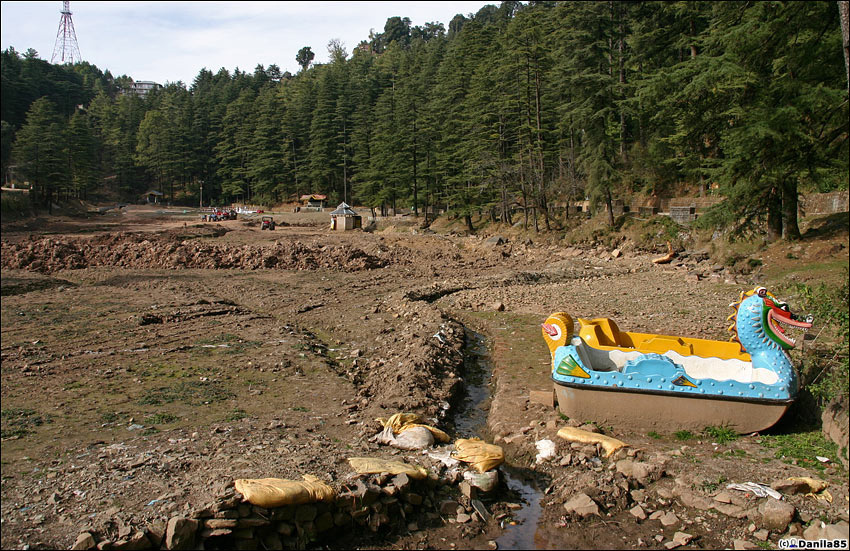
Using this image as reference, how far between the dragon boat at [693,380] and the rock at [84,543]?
593 centimetres

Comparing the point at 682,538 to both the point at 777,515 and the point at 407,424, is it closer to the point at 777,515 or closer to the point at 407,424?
the point at 777,515

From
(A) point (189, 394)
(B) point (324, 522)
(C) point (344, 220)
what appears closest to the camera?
(B) point (324, 522)

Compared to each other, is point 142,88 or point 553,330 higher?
point 142,88

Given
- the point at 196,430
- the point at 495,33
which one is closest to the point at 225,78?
the point at 495,33

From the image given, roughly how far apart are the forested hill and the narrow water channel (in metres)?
6.62

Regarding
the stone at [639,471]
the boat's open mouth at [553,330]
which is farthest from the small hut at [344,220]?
the stone at [639,471]

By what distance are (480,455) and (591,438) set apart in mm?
1628

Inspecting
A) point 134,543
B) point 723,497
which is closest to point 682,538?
point 723,497

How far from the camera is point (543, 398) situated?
9398 mm

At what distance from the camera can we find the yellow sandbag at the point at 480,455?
6.97m

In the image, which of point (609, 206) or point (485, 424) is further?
point (609, 206)

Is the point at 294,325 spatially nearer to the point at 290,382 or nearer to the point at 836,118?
the point at 290,382

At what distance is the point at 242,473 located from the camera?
20.0ft

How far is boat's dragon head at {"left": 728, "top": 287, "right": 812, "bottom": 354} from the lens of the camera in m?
7.66
